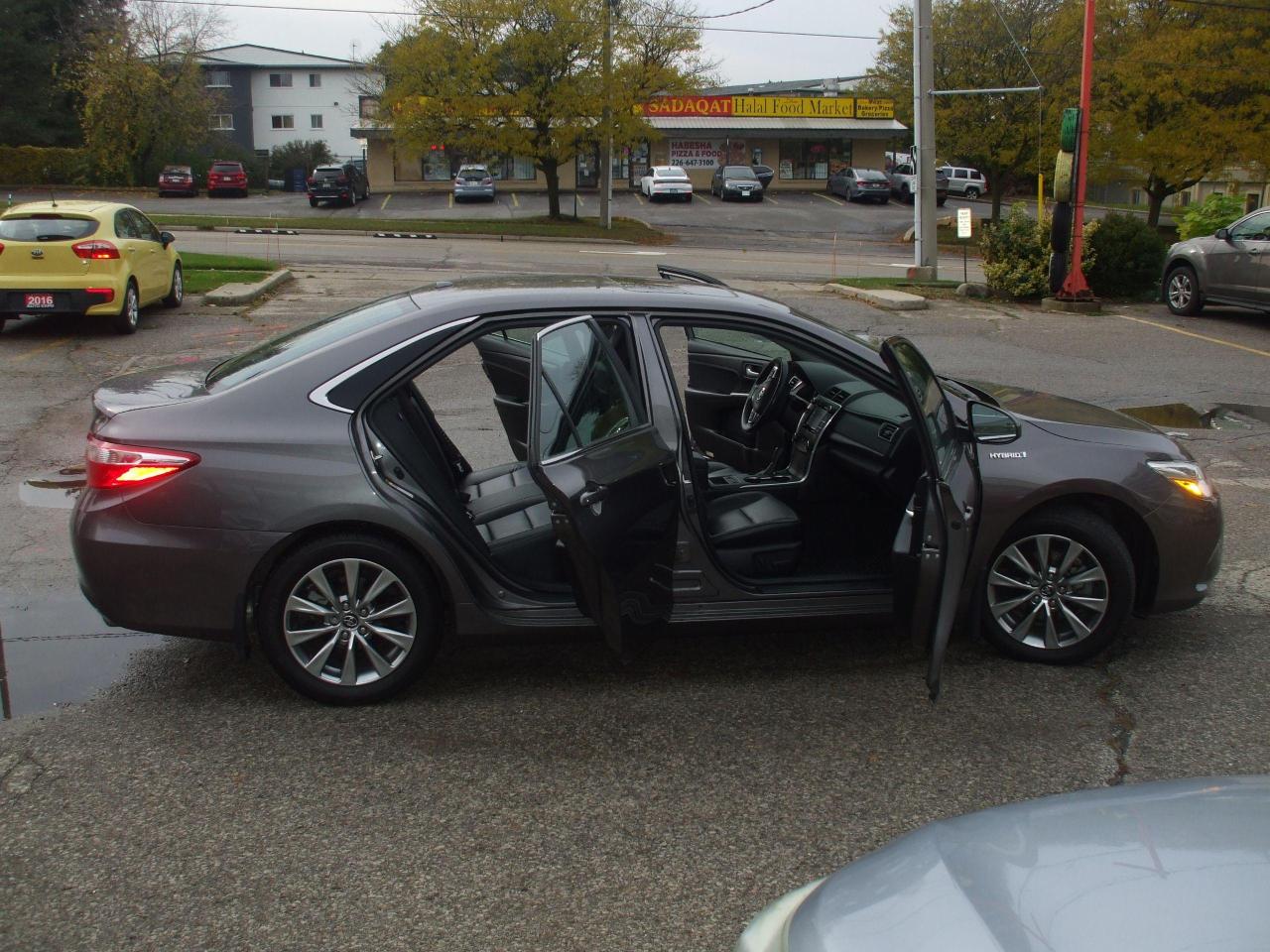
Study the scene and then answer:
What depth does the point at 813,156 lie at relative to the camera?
64.1 metres

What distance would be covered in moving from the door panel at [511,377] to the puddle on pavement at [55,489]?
9.57 ft

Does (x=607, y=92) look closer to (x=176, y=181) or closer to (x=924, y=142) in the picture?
(x=924, y=142)

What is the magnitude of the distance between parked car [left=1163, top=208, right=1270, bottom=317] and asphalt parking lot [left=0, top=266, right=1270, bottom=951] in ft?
36.7

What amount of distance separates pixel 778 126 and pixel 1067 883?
63.0 meters

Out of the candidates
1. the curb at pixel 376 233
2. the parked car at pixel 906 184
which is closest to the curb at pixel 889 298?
the curb at pixel 376 233

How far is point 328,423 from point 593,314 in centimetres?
110

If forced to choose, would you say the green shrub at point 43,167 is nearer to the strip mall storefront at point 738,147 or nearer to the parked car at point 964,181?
the strip mall storefront at point 738,147

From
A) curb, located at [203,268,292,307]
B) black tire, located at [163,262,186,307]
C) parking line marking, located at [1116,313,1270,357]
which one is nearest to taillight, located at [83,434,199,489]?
black tire, located at [163,262,186,307]

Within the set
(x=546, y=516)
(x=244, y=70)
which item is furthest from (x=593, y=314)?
(x=244, y=70)

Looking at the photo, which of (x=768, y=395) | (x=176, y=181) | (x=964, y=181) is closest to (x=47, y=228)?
(x=768, y=395)

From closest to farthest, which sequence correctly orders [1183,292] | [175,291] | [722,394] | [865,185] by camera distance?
[722,394] → [175,291] → [1183,292] → [865,185]

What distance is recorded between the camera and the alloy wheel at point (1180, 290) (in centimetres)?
1733

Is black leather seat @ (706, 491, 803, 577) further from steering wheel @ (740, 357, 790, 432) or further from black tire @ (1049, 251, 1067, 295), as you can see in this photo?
black tire @ (1049, 251, 1067, 295)

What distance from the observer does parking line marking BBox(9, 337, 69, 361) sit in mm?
12453
